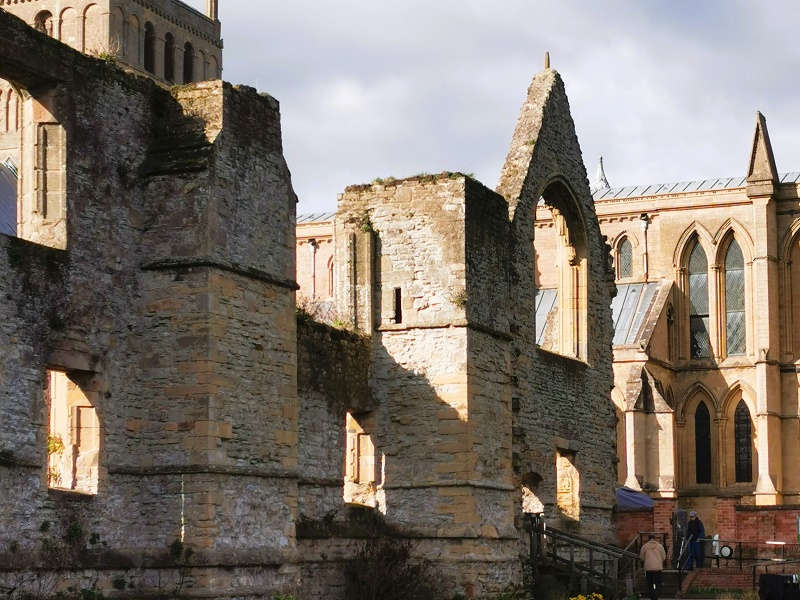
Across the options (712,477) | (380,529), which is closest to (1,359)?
(380,529)

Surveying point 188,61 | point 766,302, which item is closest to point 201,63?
point 188,61

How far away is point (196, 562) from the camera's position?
1870 centimetres

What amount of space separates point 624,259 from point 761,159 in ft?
20.3

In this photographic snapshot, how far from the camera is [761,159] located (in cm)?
5641

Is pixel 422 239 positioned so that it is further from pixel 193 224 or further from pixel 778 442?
pixel 778 442

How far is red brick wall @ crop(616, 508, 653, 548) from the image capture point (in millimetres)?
34656

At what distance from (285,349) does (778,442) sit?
123ft

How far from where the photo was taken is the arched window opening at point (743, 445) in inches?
2181

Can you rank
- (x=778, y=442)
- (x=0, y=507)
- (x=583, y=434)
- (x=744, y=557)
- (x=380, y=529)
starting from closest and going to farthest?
(x=0, y=507), (x=380, y=529), (x=583, y=434), (x=744, y=557), (x=778, y=442)

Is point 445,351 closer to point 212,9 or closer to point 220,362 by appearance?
point 220,362

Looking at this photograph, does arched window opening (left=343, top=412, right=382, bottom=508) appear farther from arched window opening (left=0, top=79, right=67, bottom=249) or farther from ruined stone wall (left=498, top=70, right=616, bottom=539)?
arched window opening (left=0, top=79, right=67, bottom=249)

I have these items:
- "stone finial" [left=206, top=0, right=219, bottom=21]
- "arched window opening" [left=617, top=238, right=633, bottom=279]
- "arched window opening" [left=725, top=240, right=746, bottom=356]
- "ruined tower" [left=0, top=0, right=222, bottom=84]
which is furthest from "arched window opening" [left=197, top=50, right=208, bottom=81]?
"arched window opening" [left=725, top=240, right=746, bottom=356]

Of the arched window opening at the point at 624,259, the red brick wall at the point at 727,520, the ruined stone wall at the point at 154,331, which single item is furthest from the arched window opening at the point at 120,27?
the ruined stone wall at the point at 154,331

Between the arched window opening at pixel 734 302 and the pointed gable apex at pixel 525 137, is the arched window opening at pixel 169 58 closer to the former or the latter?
the arched window opening at pixel 734 302
